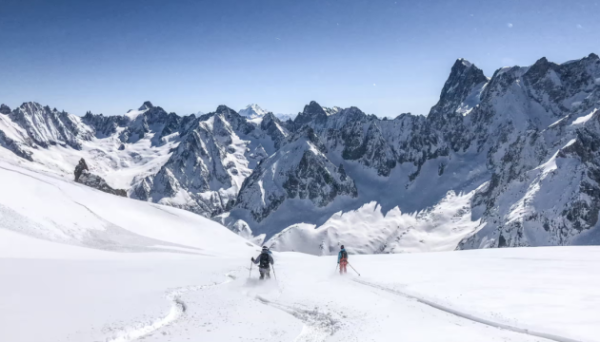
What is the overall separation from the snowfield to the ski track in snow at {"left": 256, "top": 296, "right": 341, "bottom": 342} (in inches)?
1.7

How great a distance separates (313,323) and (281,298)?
424cm

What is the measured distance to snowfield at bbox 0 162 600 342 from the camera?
41.9 feet

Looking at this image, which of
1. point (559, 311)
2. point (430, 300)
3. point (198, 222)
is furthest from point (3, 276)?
point (198, 222)

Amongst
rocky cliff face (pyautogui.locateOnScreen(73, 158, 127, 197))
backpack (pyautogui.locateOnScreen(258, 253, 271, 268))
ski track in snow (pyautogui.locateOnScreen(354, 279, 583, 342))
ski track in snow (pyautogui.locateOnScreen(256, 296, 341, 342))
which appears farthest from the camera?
rocky cliff face (pyautogui.locateOnScreen(73, 158, 127, 197))

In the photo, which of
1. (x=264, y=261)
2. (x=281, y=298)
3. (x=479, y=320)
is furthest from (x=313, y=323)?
(x=264, y=261)

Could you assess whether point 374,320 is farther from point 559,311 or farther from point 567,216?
point 567,216

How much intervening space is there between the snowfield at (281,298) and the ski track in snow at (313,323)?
4 centimetres

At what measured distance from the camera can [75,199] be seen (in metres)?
42.3

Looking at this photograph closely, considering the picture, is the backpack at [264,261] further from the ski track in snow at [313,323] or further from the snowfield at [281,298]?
the ski track in snow at [313,323]

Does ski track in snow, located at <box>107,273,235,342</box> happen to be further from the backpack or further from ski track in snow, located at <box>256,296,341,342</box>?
the backpack

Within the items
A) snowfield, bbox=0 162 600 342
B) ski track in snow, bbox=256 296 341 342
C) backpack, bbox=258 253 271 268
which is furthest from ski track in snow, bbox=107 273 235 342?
backpack, bbox=258 253 271 268

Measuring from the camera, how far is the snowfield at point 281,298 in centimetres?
1278

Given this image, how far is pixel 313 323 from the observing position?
1465cm

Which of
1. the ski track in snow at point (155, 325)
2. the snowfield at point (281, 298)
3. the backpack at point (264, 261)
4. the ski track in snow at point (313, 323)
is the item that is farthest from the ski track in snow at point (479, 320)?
the ski track in snow at point (155, 325)
